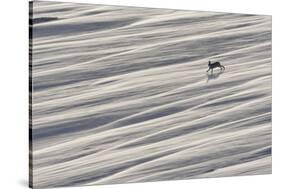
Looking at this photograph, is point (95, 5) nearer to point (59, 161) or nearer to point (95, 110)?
point (95, 110)

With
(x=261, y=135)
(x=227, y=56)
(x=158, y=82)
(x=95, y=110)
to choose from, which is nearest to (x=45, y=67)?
(x=95, y=110)

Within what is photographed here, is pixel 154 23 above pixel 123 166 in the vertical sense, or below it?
above

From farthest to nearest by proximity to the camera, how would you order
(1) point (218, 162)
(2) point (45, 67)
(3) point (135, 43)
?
(1) point (218, 162) < (3) point (135, 43) < (2) point (45, 67)

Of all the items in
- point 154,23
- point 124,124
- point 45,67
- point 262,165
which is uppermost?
point 154,23

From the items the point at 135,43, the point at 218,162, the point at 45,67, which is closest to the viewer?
the point at 45,67

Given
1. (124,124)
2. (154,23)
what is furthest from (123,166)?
(154,23)

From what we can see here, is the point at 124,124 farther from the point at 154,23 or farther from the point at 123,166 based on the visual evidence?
the point at 154,23

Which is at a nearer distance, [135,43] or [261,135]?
[135,43]
